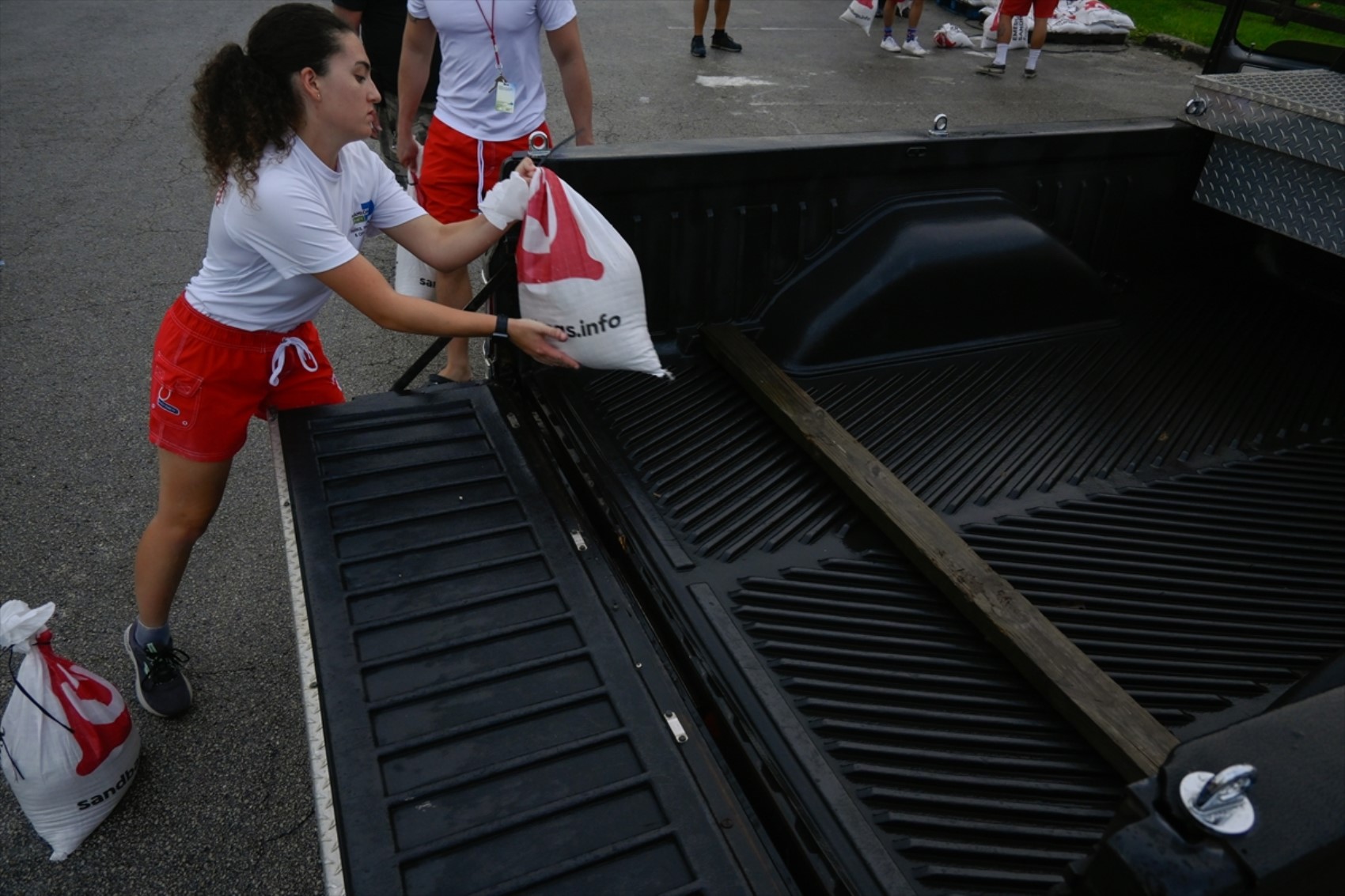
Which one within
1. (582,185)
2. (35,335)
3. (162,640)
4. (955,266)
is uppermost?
(582,185)

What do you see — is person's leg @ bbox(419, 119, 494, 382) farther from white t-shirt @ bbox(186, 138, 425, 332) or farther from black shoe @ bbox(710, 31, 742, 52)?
black shoe @ bbox(710, 31, 742, 52)

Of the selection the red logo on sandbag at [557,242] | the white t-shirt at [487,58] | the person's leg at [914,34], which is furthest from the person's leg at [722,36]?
the red logo on sandbag at [557,242]

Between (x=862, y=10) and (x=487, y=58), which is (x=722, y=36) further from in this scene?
(x=487, y=58)

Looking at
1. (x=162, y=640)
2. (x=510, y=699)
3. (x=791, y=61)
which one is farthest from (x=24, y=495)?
(x=791, y=61)

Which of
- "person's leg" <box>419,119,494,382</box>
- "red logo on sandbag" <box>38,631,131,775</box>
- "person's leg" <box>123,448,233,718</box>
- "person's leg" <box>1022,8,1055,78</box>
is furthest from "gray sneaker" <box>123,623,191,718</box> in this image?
"person's leg" <box>1022,8,1055,78</box>

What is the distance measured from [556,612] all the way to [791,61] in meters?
8.49

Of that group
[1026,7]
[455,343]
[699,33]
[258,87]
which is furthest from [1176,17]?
[258,87]

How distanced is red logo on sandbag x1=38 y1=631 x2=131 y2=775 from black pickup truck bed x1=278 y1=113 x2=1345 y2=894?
0.70 m

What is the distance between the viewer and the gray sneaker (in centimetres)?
241

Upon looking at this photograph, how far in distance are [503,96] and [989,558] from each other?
2436 millimetres

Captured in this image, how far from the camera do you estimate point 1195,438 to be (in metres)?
2.85

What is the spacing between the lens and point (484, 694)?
5.32ft

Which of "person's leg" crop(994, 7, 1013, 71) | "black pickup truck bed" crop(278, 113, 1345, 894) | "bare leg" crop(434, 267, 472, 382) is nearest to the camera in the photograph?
"black pickup truck bed" crop(278, 113, 1345, 894)

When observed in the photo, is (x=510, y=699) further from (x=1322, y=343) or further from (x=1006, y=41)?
(x=1006, y=41)
